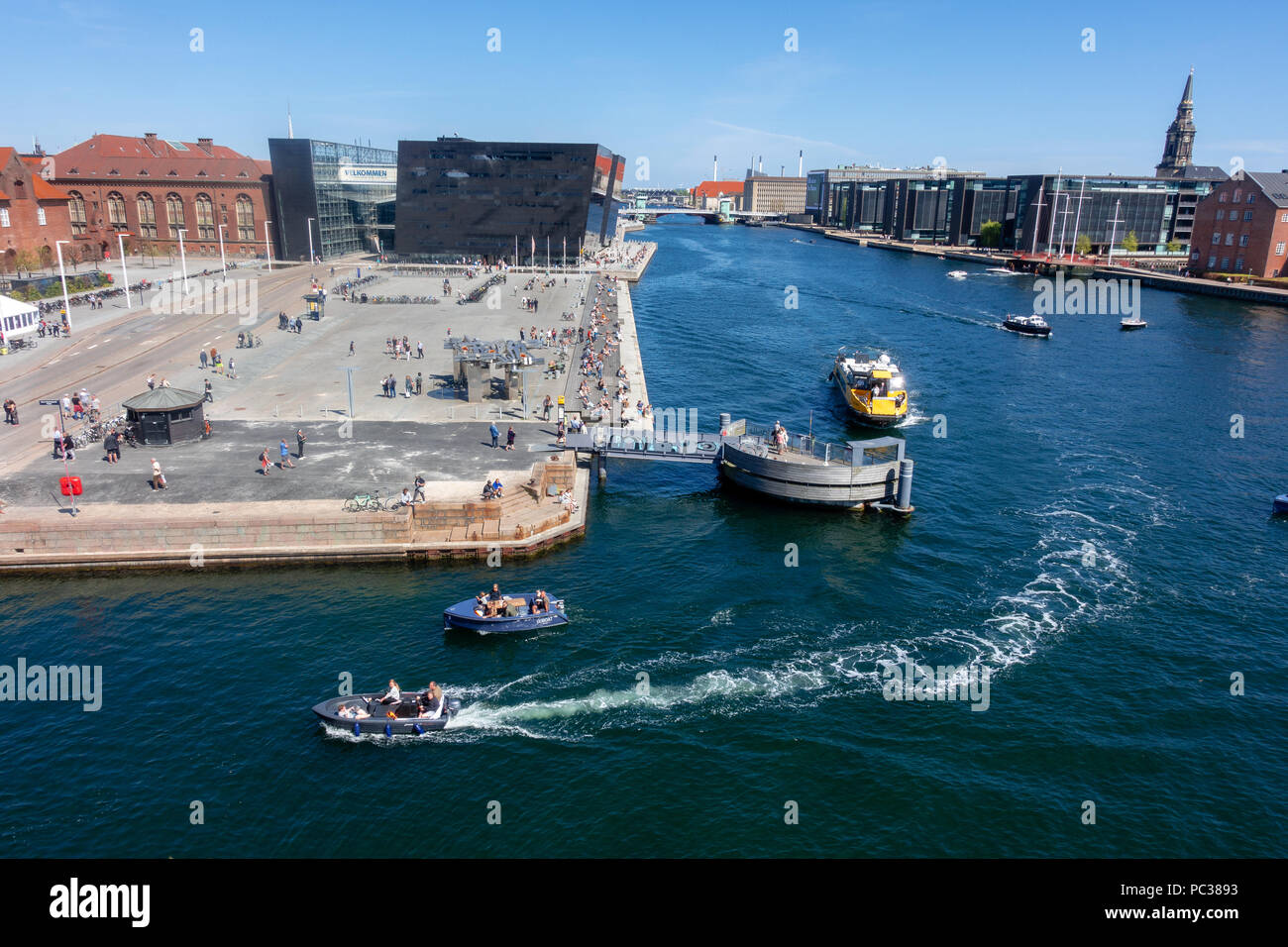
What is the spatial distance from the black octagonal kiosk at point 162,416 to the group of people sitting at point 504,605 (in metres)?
26.3

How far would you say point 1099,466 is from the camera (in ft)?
192

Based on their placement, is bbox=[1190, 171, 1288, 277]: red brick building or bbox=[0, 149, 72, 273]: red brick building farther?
bbox=[1190, 171, 1288, 277]: red brick building

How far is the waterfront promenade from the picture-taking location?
40.0 metres

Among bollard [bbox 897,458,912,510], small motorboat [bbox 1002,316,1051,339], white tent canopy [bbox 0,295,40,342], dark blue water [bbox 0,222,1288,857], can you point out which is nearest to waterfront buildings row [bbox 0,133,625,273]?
white tent canopy [bbox 0,295,40,342]

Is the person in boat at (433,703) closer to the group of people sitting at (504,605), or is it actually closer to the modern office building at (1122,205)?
the group of people sitting at (504,605)

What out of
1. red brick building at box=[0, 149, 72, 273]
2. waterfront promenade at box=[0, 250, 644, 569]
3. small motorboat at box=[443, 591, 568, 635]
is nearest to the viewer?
small motorboat at box=[443, 591, 568, 635]

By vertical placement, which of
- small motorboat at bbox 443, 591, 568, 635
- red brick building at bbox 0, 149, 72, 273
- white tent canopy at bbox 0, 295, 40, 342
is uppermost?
red brick building at bbox 0, 149, 72, 273

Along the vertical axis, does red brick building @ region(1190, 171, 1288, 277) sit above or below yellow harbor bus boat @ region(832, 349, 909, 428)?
above

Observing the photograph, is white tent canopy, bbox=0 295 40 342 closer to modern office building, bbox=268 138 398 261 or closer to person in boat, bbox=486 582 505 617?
person in boat, bbox=486 582 505 617

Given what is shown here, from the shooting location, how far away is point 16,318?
7419 centimetres

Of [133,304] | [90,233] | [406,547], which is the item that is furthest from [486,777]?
[90,233]

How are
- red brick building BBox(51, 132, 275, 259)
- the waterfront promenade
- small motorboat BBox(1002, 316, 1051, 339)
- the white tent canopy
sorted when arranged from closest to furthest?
the waterfront promenade → the white tent canopy → small motorboat BBox(1002, 316, 1051, 339) → red brick building BBox(51, 132, 275, 259)

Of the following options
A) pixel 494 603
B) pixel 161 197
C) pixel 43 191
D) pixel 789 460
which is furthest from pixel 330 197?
pixel 494 603

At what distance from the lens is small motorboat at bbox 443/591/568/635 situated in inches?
1364
